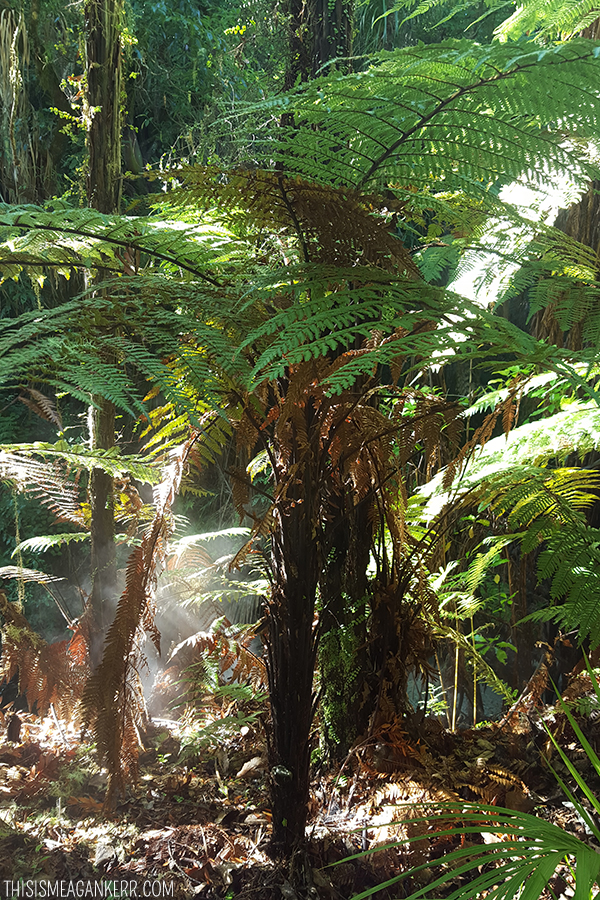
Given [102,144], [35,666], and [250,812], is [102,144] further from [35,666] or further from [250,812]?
[250,812]

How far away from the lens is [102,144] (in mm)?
1794

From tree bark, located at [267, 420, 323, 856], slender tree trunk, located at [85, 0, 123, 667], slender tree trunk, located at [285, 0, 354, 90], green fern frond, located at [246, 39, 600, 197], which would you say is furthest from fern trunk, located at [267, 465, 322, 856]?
slender tree trunk, located at [285, 0, 354, 90]

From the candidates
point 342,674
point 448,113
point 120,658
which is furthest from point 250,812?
point 448,113

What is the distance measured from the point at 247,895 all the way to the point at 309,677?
373 millimetres

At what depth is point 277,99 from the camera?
0.83m

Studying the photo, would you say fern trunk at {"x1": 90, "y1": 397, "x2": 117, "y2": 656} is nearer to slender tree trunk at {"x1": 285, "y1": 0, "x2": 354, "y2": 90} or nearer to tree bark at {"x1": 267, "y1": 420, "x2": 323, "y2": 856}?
tree bark at {"x1": 267, "y1": 420, "x2": 323, "y2": 856}

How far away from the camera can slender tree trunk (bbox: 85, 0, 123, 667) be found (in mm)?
1777

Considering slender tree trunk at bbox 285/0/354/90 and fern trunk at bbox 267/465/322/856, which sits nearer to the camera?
fern trunk at bbox 267/465/322/856

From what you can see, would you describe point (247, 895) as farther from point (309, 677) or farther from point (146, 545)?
point (146, 545)

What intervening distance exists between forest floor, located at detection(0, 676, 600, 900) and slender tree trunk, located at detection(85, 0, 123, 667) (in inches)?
18.8

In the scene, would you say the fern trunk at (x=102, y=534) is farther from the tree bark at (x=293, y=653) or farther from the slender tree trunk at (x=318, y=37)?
the slender tree trunk at (x=318, y=37)

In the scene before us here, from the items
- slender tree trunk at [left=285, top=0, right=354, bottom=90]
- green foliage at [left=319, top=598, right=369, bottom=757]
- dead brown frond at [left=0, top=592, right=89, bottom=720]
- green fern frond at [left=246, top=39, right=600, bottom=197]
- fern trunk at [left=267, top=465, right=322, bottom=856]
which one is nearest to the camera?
green fern frond at [left=246, top=39, right=600, bottom=197]

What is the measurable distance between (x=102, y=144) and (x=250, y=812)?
187 centimetres

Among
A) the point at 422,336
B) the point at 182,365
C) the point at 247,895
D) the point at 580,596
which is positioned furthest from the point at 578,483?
the point at 247,895
